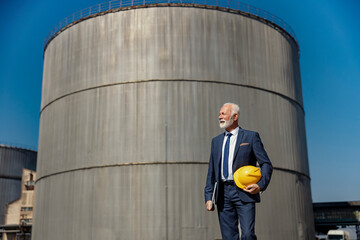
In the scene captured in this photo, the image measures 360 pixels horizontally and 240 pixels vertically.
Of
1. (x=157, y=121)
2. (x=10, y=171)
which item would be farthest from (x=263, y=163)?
(x=10, y=171)

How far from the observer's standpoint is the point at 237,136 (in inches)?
183

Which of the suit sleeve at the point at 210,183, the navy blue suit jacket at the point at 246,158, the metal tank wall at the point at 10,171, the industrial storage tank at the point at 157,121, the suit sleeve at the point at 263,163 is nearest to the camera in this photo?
the suit sleeve at the point at 263,163

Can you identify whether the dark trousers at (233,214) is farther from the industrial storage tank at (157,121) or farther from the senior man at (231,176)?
the industrial storage tank at (157,121)

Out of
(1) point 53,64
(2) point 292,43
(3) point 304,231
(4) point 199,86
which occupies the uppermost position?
(2) point 292,43

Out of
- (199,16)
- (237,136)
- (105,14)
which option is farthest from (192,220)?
(237,136)

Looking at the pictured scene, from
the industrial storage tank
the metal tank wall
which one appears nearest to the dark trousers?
the industrial storage tank

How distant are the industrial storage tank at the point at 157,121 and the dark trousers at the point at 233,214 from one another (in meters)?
11.7

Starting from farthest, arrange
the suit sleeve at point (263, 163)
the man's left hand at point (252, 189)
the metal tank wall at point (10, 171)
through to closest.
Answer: the metal tank wall at point (10, 171) → the suit sleeve at point (263, 163) → the man's left hand at point (252, 189)

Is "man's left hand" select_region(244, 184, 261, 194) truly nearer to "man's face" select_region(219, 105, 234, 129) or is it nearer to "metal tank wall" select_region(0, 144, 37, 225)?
"man's face" select_region(219, 105, 234, 129)

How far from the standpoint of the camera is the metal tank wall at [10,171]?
36.4 metres

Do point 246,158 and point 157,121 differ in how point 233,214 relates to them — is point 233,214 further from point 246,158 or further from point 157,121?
point 157,121

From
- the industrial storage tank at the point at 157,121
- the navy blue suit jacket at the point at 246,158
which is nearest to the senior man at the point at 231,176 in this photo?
the navy blue suit jacket at the point at 246,158

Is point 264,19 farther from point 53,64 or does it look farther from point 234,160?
point 234,160

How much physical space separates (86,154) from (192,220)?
517 centimetres
